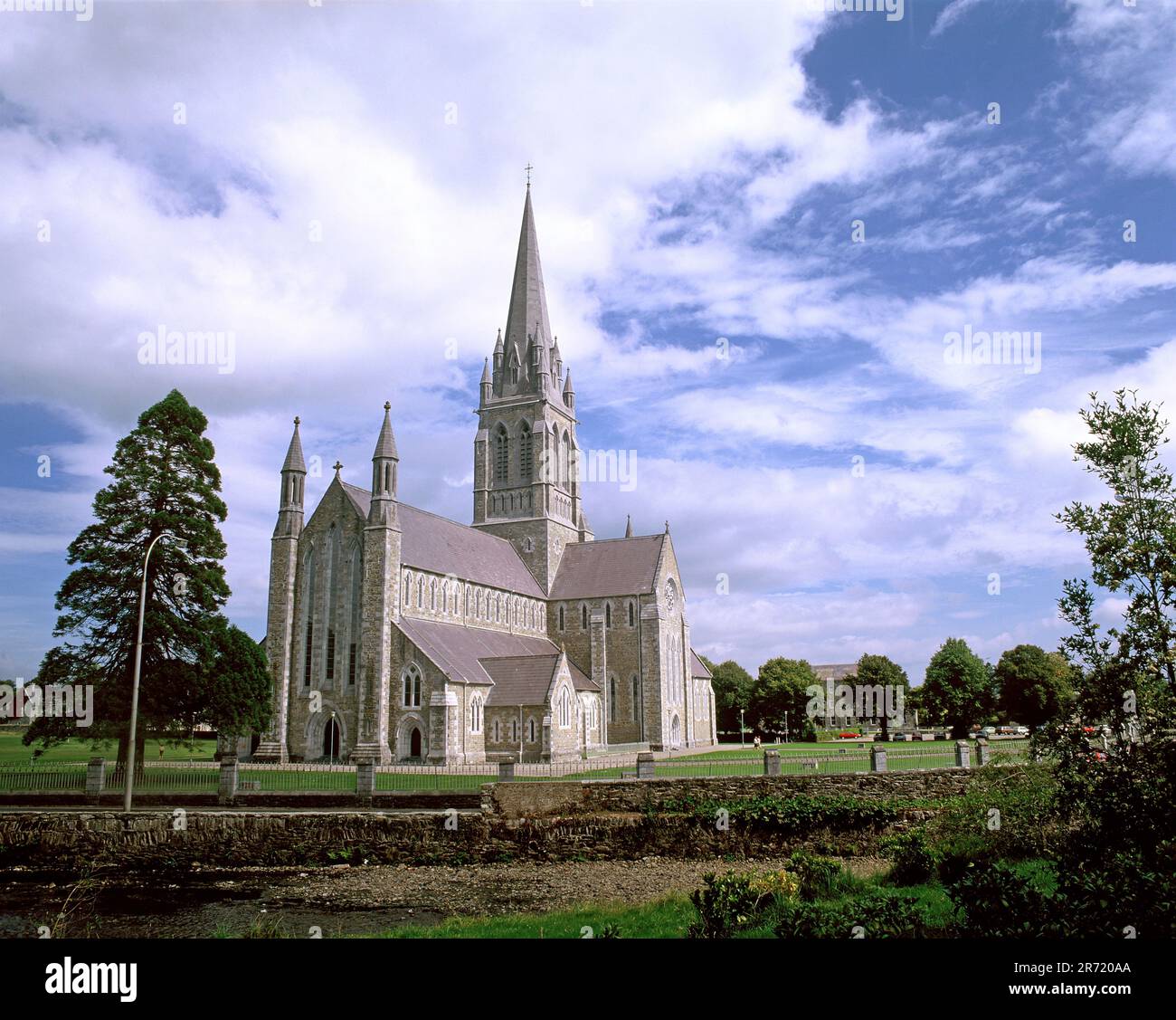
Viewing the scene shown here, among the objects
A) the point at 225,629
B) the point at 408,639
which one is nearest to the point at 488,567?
the point at 408,639

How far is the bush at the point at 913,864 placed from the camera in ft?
51.7

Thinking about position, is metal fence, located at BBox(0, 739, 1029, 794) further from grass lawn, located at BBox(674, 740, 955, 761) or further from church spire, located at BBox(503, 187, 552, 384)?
church spire, located at BBox(503, 187, 552, 384)

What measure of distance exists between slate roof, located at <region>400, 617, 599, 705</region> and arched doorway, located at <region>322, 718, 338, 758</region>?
6640 millimetres

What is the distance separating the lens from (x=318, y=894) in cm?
1945

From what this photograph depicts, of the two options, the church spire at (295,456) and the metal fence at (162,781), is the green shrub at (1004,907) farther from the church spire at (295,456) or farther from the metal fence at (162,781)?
the church spire at (295,456)

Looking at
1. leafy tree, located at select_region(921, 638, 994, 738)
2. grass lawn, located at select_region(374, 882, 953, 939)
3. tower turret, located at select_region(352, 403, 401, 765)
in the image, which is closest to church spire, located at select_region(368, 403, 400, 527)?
tower turret, located at select_region(352, 403, 401, 765)

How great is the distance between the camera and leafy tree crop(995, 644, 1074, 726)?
224ft

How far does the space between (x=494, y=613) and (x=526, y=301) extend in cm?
2770

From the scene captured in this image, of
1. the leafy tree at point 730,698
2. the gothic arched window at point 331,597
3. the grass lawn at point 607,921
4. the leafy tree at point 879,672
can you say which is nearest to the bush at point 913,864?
the grass lawn at point 607,921

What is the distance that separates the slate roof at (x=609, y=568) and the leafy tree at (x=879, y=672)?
124 ft

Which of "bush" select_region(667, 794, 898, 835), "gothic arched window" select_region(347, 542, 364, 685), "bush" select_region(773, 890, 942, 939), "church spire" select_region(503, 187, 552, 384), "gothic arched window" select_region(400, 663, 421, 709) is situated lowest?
"bush" select_region(667, 794, 898, 835)

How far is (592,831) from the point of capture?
941 inches
